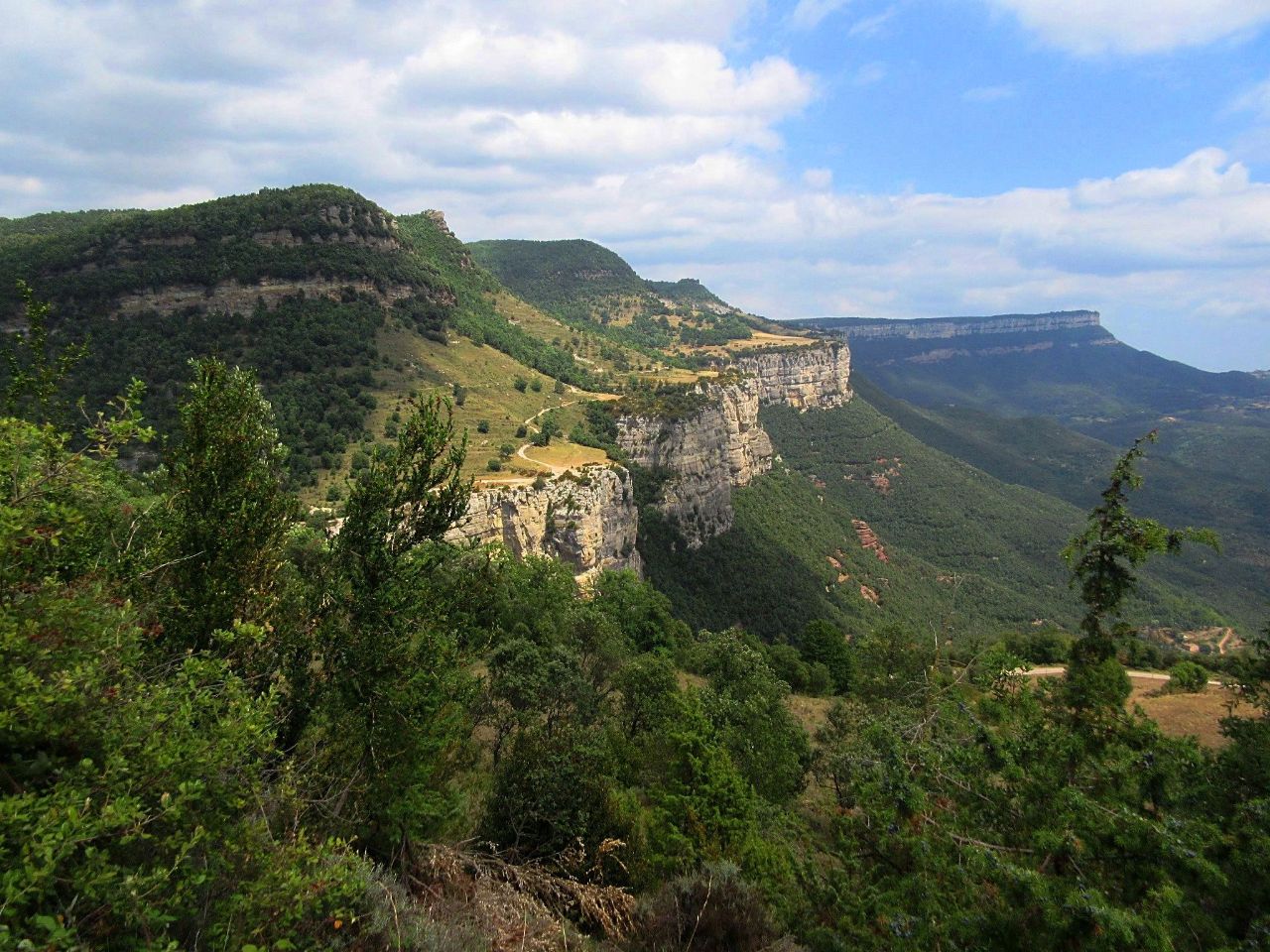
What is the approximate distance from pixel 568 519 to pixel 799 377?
110851mm

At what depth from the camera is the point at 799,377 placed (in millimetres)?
147875

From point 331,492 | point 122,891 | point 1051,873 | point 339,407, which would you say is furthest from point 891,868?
point 339,407

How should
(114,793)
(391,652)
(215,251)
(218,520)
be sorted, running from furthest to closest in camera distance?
1. (215,251)
2. (391,652)
3. (218,520)
4. (114,793)

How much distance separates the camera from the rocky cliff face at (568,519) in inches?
1745

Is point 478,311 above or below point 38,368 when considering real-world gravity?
above

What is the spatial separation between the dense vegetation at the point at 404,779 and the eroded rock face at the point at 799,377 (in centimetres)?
13204

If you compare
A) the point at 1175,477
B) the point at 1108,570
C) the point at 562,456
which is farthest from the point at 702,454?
the point at 1175,477

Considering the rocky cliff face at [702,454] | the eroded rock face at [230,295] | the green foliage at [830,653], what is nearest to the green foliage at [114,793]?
the green foliage at [830,653]

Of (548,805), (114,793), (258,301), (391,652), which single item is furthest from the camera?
(258,301)

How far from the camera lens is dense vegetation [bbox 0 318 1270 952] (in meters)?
6.59

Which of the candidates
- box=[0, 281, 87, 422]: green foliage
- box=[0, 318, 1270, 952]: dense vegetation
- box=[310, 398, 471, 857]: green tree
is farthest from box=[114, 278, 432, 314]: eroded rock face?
box=[310, 398, 471, 857]: green tree

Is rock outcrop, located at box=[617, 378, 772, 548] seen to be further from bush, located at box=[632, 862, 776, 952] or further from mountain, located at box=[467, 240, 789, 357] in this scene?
mountain, located at box=[467, 240, 789, 357]

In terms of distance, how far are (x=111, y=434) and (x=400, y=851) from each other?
319 inches

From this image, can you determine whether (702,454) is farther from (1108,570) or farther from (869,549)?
(1108,570)
